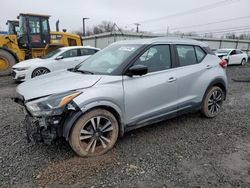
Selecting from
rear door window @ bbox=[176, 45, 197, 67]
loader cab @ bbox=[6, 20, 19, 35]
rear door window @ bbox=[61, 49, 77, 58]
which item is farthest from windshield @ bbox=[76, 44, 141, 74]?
loader cab @ bbox=[6, 20, 19, 35]

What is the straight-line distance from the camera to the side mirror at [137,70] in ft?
9.95

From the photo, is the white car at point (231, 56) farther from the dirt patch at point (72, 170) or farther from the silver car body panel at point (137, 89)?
the dirt patch at point (72, 170)

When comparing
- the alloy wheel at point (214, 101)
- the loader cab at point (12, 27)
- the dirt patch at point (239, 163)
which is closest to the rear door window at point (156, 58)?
the alloy wheel at point (214, 101)

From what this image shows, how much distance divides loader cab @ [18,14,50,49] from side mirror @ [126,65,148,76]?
9.69 meters

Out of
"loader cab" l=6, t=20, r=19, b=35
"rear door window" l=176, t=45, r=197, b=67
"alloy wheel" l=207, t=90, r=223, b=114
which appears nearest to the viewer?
"rear door window" l=176, t=45, r=197, b=67

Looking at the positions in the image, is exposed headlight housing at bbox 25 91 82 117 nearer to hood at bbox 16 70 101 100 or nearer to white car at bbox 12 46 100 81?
hood at bbox 16 70 101 100

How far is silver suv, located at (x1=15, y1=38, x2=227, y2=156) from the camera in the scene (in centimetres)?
269

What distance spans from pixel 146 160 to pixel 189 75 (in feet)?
5.97

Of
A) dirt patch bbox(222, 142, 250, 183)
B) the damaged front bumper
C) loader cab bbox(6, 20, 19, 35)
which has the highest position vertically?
loader cab bbox(6, 20, 19, 35)

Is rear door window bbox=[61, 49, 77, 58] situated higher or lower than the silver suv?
higher

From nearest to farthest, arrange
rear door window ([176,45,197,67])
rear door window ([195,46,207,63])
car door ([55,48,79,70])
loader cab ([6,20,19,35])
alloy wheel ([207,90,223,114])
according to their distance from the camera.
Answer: rear door window ([176,45,197,67])
rear door window ([195,46,207,63])
alloy wheel ([207,90,223,114])
car door ([55,48,79,70])
loader cab ([6,20,19,35])

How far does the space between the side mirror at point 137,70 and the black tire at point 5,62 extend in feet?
29.6

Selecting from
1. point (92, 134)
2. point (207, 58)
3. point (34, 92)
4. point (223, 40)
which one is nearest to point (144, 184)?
point (92, 134)

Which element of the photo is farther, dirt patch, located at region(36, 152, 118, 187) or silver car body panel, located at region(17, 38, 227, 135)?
silver car body panel, located at region(17, 38, 227, 135)
